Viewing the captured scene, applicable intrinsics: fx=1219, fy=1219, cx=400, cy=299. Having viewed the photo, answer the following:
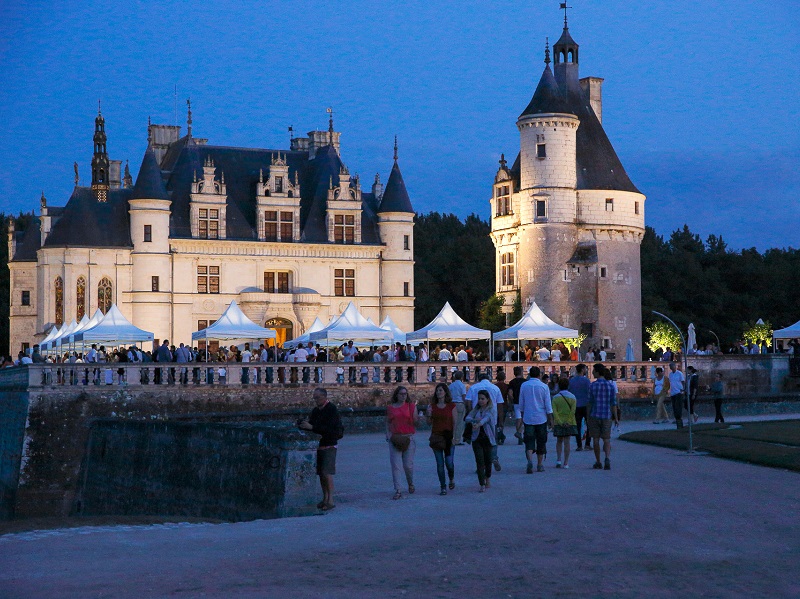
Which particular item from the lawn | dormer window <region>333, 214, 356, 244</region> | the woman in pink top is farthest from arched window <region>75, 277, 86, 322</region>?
the woman in pink top

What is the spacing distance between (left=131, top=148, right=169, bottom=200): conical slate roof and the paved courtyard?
37412mm

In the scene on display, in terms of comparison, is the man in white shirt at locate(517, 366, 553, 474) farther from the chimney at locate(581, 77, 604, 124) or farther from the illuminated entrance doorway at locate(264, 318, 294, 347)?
the chimney at locate(581, 77, 604, 124)

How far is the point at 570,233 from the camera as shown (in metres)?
57.4

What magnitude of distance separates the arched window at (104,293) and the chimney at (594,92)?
85.3ft

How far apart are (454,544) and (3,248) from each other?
7216 centimetres

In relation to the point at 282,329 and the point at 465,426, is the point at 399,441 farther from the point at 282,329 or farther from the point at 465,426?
the point at 282,329

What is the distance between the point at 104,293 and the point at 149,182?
5.19m

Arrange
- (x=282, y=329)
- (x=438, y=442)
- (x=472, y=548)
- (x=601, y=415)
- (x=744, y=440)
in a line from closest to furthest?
1. (x=472, y=548)
2. (x=438, y=442)
3. (x=601, y=415)
4. (x=744, y=440)
5. (x=282, y=329)

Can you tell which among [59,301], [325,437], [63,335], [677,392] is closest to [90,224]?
[59,301]

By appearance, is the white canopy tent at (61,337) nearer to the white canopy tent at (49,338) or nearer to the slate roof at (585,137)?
the white canopy tent at (49,338)

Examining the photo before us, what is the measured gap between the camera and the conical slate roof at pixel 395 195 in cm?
5716

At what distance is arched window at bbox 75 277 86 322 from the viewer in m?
52.2

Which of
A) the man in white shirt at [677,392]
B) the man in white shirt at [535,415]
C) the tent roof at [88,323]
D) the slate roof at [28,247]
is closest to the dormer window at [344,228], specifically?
the slate roof at [28,247]

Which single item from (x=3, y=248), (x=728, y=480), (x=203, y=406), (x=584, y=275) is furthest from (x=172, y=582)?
(x=3, y=248)
